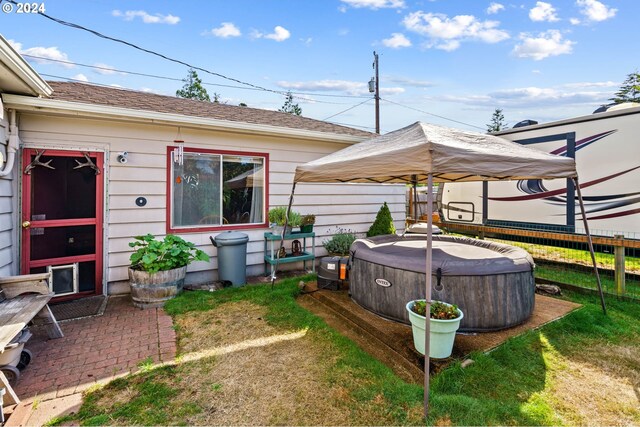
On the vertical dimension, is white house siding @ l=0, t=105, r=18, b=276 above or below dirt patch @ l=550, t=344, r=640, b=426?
above

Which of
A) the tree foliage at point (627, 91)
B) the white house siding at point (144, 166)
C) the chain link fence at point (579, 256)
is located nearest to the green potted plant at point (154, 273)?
the white house siding at point (144, 166)

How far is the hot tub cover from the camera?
3.12m

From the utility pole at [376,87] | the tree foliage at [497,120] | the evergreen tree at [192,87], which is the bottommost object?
the utility pole at [376,87]

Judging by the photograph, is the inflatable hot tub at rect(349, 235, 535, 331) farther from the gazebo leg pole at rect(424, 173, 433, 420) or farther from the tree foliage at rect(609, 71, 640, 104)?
the tree foliage at rect(609, 71, 640, 104)

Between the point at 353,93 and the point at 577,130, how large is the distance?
524 inches

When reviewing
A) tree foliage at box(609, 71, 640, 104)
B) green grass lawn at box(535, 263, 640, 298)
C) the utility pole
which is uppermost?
tree foliage at box(609, 71, 640, 104)

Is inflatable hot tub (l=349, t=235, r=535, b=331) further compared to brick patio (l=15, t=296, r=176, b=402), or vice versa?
inflatable hot tub (l=349, t=235, r=535, b=331)

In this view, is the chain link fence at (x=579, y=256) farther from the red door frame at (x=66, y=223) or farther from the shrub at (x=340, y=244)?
the red door frame at (x=66, y=223)

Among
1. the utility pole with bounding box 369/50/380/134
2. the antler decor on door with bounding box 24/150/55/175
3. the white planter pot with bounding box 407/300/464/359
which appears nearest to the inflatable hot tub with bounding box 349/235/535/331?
the white planter pot with bounding box 407/300/464/359

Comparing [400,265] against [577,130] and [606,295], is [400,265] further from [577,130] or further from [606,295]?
[577,130]

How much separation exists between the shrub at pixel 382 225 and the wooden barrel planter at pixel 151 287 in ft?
12.7

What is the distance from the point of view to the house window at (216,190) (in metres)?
4.99

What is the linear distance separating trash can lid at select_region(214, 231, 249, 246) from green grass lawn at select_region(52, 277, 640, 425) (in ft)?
5.48

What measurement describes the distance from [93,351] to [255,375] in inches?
68.4
